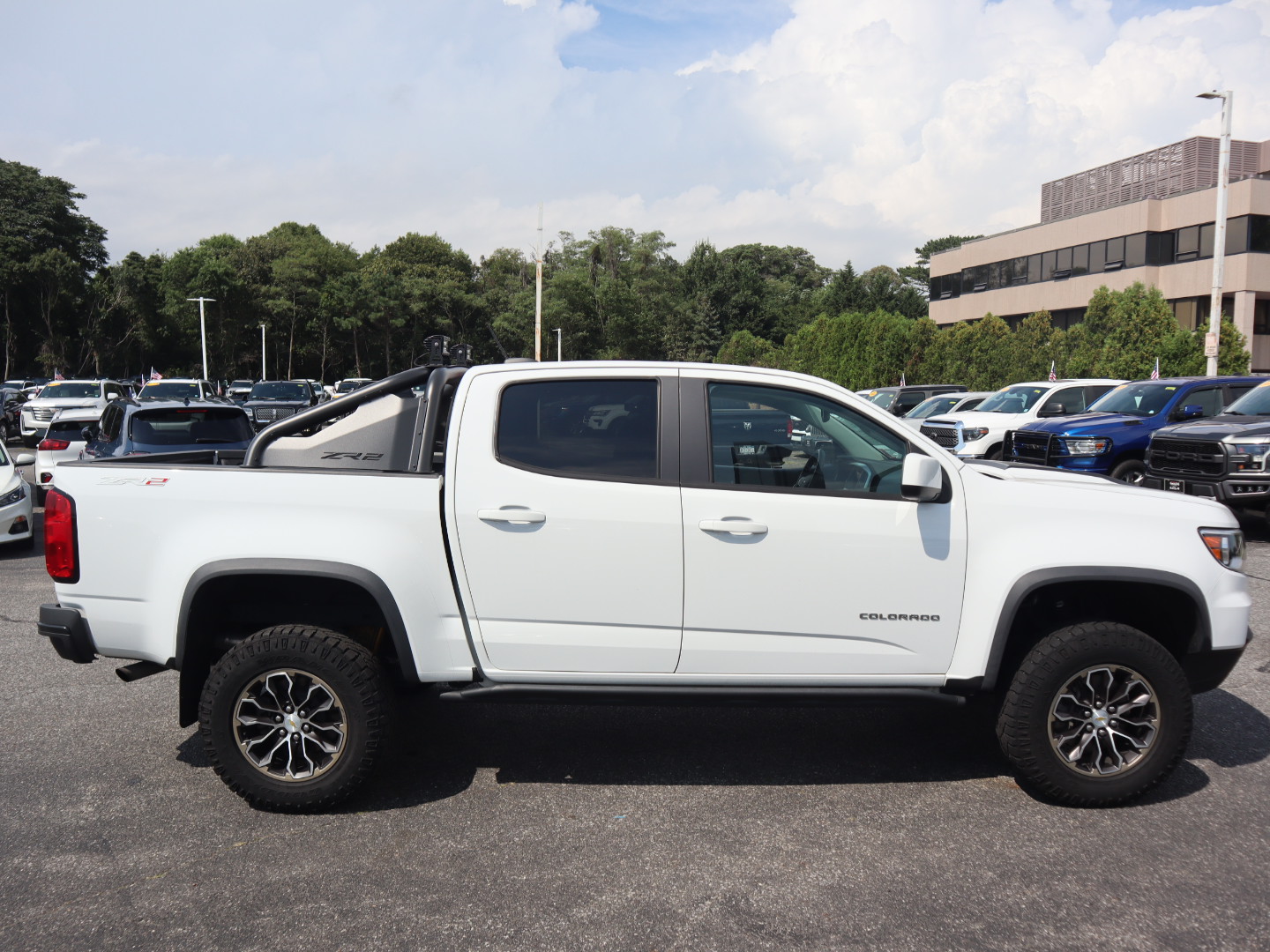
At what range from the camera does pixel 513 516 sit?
4242 mm

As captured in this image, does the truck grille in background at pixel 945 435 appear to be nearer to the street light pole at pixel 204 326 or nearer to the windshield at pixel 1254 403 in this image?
the windshield at pixel 1254 403

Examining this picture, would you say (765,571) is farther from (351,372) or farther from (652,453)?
(351,372)

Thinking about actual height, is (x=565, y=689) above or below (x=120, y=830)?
above

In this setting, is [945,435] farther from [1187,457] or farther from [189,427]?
[189,427]

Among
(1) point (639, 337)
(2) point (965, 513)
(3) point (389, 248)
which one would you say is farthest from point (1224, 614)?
(3) point (389, 248)

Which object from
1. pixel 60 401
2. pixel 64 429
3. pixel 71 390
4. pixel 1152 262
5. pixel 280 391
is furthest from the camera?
pixel 1152 262

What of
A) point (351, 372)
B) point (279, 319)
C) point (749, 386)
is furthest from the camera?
point (351, 372)

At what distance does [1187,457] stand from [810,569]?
931cm

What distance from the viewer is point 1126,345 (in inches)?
1206

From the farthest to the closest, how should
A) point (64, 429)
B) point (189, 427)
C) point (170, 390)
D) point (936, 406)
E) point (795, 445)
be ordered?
point (170, 390) → point (936, 406) → point (64, 429) → point (189, 427) → point (795, 445)

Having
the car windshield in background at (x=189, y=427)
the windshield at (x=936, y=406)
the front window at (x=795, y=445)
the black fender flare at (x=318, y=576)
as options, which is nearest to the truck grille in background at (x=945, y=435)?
the windshield at (x=936, y=406)

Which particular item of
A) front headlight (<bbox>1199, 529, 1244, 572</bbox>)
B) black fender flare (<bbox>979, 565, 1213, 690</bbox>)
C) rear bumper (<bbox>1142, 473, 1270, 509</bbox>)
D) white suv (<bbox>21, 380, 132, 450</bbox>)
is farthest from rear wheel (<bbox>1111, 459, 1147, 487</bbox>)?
white suv (<bbox>21, 380, 132, 450</bbox>)

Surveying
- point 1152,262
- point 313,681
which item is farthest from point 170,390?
point 1152,262

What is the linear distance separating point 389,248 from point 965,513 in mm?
85699
